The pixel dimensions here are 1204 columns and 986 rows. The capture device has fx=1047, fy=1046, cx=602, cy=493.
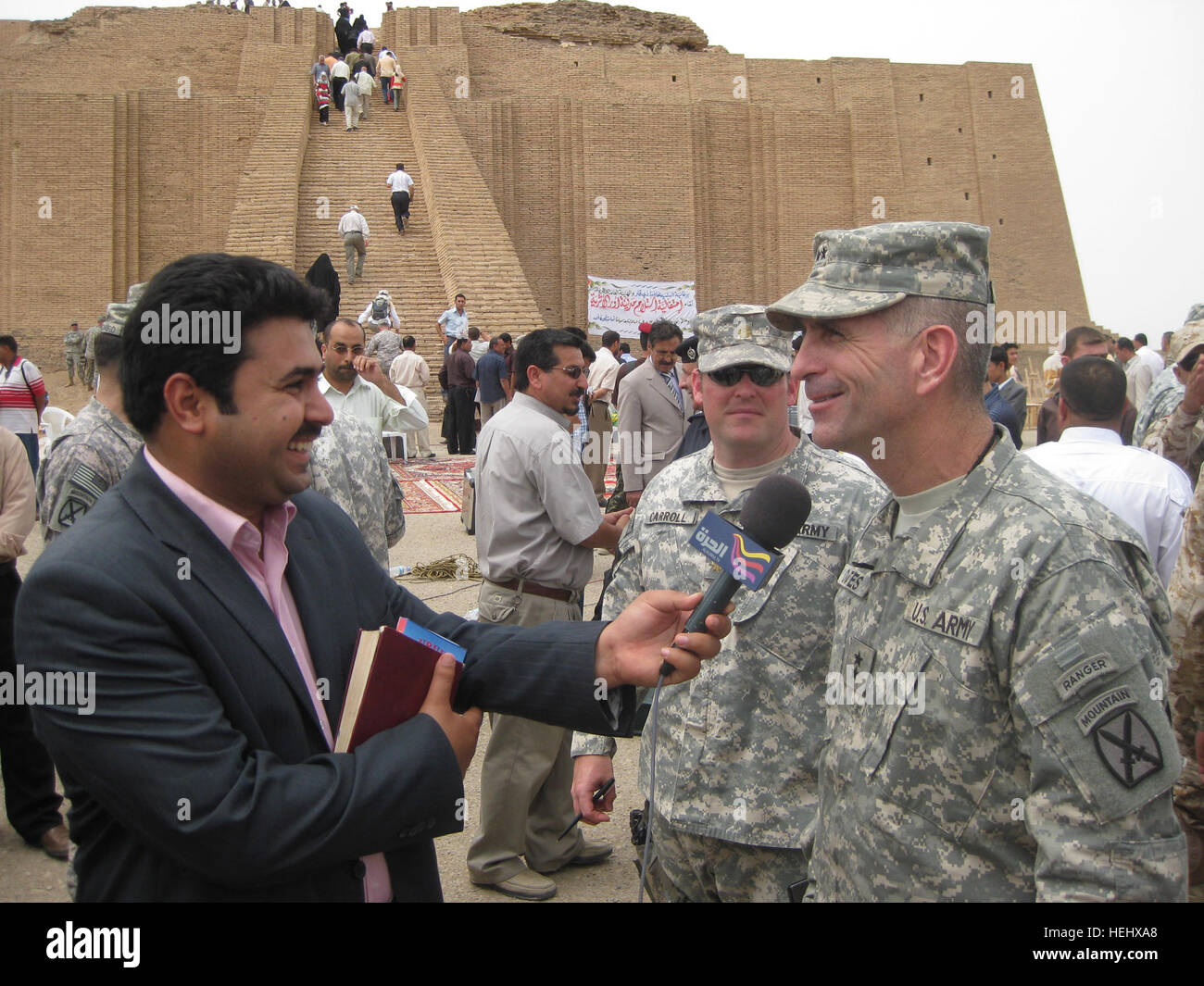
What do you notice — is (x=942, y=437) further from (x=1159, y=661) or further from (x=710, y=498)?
(x=710, y=498)

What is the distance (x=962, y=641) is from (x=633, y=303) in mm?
24846

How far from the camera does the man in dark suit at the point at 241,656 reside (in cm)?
142

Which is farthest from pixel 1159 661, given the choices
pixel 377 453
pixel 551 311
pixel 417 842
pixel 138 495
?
pixel 551 311

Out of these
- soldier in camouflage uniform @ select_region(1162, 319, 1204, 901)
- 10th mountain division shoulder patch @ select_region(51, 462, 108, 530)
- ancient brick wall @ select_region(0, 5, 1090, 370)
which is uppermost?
ancient brick wall @ select_region(0, 5, 1090, 370)

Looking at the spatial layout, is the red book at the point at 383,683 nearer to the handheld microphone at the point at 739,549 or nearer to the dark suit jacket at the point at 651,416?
the handheld microphone at the point at 739,549

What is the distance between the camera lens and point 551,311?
96.1 ft

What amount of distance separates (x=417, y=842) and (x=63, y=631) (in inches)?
25.8

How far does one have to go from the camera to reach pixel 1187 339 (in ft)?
15.5

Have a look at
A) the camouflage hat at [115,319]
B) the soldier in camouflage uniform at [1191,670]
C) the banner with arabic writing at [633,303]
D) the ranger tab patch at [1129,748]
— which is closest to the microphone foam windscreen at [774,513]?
the ranger tab patch at [1129,748]

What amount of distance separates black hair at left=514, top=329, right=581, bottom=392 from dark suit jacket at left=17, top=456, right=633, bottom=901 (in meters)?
2.83

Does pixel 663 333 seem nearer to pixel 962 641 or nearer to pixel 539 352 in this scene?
pixel 539 352

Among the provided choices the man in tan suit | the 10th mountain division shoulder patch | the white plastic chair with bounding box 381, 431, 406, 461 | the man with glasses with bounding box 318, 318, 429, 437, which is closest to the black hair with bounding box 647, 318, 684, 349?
the man in tan suit

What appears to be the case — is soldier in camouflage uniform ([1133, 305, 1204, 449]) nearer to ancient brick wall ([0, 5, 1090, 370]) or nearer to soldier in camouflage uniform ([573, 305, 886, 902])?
soldier in camouflage uniform ([573, 305, 886, 902])

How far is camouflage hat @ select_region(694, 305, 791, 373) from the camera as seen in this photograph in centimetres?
285
